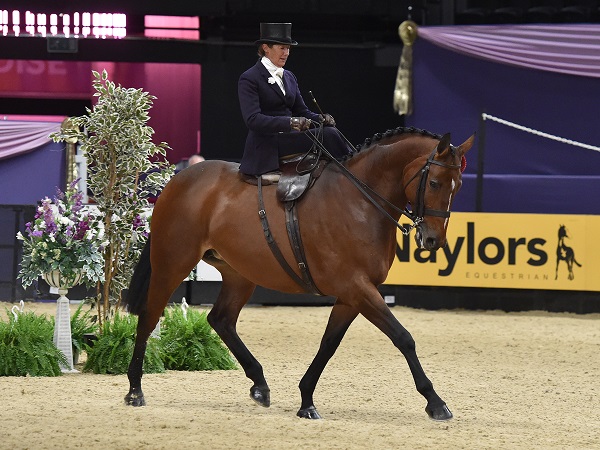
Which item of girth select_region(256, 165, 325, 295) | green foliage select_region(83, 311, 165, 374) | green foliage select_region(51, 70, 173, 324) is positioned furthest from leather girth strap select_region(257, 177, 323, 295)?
green foliage select_region(51, 70, 173, 324)

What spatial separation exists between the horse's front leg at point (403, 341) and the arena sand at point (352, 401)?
10cm

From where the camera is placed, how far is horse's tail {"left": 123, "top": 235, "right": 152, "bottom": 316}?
7809 millimetres

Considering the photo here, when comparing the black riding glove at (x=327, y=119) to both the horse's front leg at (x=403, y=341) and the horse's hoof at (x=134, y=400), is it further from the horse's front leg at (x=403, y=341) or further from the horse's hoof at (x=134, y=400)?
the horse's hoof at (x=134, y=400)

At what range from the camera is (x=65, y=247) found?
8.92 meters

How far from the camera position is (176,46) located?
55.3ft

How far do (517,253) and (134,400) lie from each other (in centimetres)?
683

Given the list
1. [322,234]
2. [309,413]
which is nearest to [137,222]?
[322,234]

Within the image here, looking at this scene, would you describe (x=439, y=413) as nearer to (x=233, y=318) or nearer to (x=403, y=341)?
→ (x=403, y=341)

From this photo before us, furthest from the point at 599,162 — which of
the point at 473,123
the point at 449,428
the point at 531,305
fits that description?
the point at 449,428

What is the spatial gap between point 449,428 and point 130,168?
3694 millimetres

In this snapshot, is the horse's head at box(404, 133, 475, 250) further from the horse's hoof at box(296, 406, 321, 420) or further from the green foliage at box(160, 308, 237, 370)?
the green foliage at box(160, 308, 237, 370)

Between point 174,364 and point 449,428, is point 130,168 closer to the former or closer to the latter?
point 174,364

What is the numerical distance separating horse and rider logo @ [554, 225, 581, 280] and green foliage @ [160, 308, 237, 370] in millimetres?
5229

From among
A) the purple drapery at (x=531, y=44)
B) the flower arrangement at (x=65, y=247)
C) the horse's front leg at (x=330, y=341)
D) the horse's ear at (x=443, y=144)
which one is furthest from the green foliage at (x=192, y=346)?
the purple drapery at (x=531, y=44)
